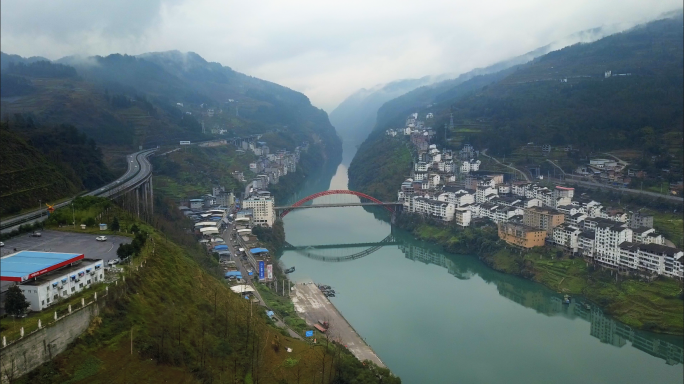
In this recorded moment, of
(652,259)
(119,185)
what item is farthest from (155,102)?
(652,259)

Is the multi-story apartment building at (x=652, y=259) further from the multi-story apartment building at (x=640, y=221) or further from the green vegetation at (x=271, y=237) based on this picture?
the green vegetation at (x=271, y=237)

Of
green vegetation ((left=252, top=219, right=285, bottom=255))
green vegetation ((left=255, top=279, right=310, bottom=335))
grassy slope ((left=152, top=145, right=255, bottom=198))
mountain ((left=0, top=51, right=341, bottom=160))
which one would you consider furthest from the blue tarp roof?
mountain ((left=0, top=51, right=341, bottom=160))

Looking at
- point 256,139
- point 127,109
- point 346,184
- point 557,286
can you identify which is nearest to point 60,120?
point 127,109

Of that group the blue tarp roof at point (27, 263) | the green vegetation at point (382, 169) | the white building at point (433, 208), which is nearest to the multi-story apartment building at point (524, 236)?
the white building at point (433, 208)

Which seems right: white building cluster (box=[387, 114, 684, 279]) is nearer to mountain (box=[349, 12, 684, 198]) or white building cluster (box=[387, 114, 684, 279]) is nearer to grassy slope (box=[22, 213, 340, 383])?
mountain (box=[349, 12, 684, 198])

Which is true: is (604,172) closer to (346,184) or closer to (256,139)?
(346,184)
